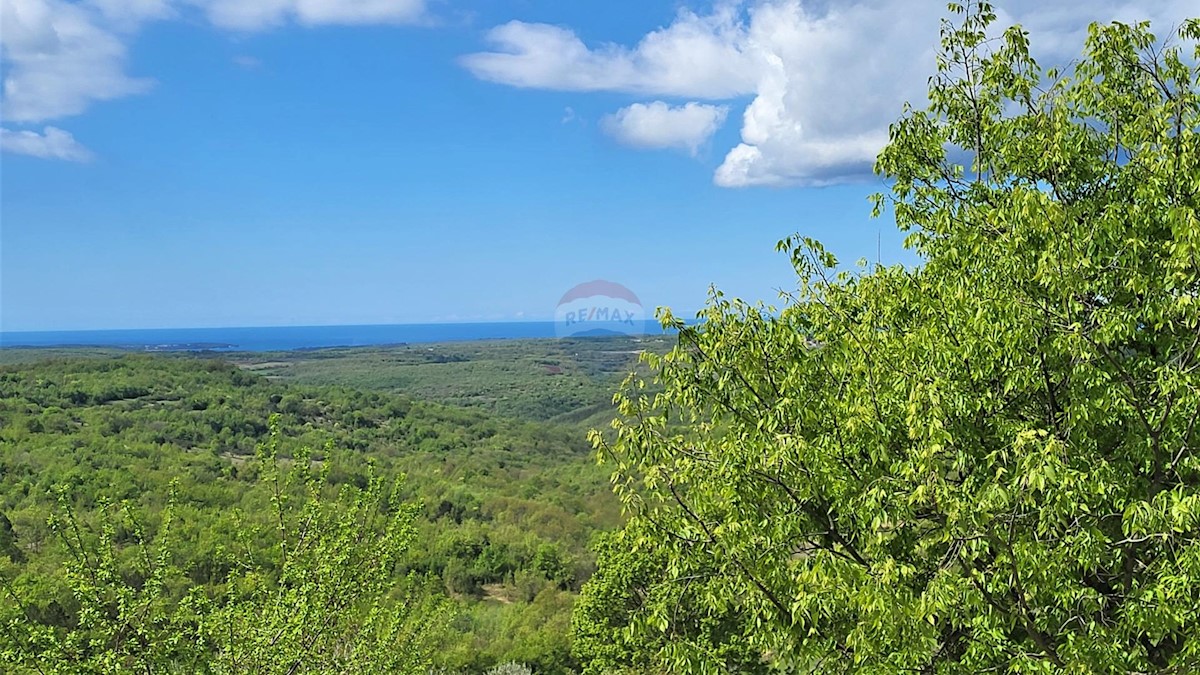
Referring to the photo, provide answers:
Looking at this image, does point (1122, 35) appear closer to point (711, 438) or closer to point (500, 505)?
point (711, 438)

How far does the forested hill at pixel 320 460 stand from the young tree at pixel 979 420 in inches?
305

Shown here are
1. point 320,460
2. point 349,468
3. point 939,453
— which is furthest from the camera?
point 349,468

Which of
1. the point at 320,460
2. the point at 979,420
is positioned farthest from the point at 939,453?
the point at 320,460

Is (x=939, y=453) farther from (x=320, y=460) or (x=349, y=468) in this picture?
(x=349, y=468)

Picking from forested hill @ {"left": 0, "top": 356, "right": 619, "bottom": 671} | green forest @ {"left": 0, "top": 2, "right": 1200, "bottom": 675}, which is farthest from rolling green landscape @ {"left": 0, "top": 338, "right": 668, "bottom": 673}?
green forest @ {"left": 0, "top": 2, "right": 1200, "bottom": 675}

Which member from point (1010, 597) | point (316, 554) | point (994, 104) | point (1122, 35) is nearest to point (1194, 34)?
point (1122, 35)

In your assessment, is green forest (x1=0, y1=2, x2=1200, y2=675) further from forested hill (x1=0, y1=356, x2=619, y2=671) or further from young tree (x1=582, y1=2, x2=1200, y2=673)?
forested hill (x1=0, y1=356, x2=619, y2=671)

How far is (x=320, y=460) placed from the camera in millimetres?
46094

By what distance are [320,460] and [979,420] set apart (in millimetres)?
44973

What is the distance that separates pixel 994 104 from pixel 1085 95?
0.64 meters

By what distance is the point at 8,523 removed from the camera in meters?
38.2

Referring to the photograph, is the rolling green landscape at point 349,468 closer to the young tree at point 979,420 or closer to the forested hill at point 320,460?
the forested hill at point 320,460

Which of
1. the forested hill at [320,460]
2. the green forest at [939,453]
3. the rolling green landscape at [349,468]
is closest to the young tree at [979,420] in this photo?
the green forest at [939,453]

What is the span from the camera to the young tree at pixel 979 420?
15.0ft
